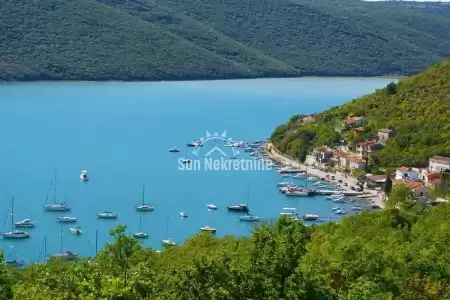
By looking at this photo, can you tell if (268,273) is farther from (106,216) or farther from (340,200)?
(340,200)

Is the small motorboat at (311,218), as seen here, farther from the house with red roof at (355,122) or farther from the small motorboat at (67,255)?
the house with red roof at (355,122)

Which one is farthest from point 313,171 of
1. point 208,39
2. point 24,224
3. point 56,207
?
point 208,39

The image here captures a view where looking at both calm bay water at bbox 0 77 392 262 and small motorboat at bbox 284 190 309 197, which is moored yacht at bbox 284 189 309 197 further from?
calm bay water at bbox 0 77 392 262

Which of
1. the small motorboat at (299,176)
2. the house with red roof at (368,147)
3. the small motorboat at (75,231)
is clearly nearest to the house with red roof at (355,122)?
the house with red roof at (368,147)

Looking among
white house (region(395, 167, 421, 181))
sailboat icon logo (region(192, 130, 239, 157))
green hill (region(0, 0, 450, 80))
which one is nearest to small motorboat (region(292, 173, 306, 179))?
white house (region(395, 167, 421, 181))

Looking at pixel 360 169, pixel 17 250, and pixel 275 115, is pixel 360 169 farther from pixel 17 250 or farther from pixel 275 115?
pixel 275 115

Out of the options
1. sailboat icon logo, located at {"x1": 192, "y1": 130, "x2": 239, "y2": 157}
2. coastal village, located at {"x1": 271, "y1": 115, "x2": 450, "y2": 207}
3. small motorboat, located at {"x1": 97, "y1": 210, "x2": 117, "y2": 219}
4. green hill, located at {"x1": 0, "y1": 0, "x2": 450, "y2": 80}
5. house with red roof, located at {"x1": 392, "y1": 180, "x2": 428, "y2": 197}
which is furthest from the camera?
green hill, located at {"x1": 0, "y1": 0, "x2": 450, "y2": 80}
